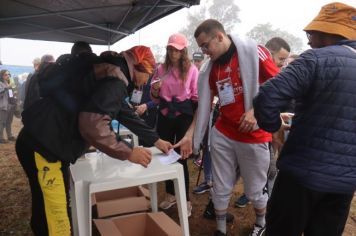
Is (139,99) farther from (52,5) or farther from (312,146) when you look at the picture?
(312,146)

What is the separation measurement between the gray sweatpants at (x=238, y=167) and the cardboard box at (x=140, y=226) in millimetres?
393

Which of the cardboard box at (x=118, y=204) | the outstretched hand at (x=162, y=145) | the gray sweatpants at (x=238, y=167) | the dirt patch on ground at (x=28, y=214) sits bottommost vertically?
the dirt patch on ground at (x=28, y=214)

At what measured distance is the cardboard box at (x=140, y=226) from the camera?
6.73 feet

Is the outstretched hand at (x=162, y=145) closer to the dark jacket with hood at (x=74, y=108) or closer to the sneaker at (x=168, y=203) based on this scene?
the dark jacket with hood at (x=74, y=108)

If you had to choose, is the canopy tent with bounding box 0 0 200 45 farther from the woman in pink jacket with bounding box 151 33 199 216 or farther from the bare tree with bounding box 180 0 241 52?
the bare tree with bounding box 180 0 241 52

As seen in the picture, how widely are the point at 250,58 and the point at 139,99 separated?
1627mm

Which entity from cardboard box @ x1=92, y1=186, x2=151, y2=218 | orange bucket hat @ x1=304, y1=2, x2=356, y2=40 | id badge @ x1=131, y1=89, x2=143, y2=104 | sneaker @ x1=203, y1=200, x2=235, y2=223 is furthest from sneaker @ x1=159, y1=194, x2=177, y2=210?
orange bucket hat @ x1=304, y1=2, x2=356, y2=40

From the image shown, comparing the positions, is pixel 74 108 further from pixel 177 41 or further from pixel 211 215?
pixel 211 215

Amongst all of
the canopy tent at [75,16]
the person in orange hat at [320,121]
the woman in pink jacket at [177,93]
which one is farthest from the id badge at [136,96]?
the person in orange hat at [320,121]

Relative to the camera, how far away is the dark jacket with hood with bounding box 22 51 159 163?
1.43 metres

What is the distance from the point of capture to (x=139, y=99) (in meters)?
3.33

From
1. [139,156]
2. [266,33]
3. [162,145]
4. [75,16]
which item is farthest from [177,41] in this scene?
[266,33]

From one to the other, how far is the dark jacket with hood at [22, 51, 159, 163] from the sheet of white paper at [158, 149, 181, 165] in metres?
0.50

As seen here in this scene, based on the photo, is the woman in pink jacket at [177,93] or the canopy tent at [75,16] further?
the canopy tent at [75,16]
